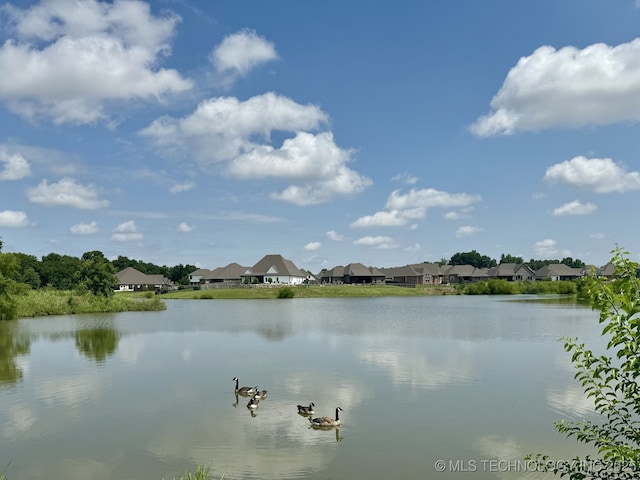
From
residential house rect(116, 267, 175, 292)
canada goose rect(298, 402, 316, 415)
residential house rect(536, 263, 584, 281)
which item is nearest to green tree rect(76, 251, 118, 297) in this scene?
canada goose rect(298, 402, 316, 415)

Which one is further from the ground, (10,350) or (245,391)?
(245,391)

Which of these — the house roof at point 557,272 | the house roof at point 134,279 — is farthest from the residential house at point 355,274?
the house roof at point 557,272

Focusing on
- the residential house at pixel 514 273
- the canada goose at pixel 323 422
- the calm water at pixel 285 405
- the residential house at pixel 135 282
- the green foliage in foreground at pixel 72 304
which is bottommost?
the calm water at pixel 285 405

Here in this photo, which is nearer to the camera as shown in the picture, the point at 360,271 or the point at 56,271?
the point at 56,271

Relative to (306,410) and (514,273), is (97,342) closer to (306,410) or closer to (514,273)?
(306,410)

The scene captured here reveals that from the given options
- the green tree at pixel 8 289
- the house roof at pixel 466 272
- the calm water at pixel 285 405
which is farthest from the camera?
the house roof at pixel 466 272

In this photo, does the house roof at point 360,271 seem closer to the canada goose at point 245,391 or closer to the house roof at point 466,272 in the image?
the house roof at point 466,272

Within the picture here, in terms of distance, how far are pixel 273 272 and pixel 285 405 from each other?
109039 millimetres

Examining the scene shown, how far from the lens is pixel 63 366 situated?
2611cm

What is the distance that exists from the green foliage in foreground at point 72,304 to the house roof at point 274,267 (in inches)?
2297

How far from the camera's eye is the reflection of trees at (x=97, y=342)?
29995mm

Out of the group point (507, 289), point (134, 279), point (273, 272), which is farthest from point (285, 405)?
point (134, 279)

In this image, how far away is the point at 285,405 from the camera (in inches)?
701

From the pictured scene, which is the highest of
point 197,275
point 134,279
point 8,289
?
point 197,275
